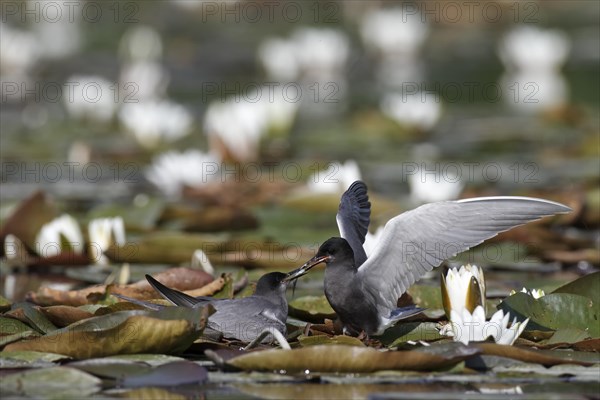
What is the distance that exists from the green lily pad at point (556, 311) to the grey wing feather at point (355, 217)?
56cm

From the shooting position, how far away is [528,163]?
809 centimetres

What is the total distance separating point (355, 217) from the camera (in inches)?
156

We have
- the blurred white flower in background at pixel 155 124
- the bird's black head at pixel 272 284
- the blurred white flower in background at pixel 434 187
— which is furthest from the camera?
the blurred white flower in background at pixel 155 124

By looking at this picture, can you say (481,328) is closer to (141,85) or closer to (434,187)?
(434,187)

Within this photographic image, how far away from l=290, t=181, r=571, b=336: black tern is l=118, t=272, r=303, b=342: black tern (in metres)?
0.15

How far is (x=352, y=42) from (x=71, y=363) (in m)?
Result: 15.1

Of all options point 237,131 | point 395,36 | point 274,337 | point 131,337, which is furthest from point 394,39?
point 131,337

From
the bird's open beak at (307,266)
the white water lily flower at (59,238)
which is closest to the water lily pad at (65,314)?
the bird's open beak at (307,266)

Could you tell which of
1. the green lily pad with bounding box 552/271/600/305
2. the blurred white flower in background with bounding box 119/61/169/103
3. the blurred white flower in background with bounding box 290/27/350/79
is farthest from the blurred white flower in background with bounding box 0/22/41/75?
the green lily pad with bounding box 552/271/600/305

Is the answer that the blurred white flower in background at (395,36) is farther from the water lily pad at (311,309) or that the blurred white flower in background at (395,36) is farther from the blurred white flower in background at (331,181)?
the water lily pad at (311,309)

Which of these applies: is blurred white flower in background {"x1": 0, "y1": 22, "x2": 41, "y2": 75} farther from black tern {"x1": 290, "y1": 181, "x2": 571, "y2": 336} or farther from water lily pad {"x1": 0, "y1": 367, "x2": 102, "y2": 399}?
water lily pad {"x1": 0, "y1": 367, "x2": 102, "y2": 399}

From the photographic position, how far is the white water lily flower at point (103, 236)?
202 inches

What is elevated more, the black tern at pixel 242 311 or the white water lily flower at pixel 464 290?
the white water lily flower at pixel 464 290

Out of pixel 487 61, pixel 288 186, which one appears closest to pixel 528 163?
pixel 288 186
